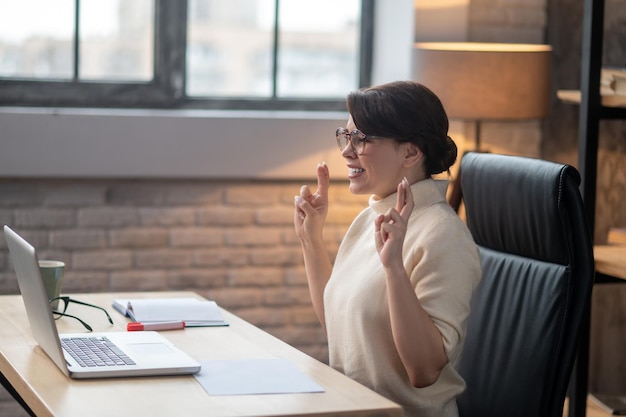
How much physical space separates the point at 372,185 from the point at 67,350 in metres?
0.71

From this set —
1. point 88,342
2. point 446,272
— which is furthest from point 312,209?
point 88,342

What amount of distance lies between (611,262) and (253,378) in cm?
144

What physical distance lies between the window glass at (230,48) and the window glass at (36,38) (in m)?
0.45

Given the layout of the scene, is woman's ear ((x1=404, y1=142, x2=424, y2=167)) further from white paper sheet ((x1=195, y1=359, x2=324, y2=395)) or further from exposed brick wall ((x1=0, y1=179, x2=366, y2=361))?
exposed brick wall ((x1=0, y1=179, x2=366, y2=361))

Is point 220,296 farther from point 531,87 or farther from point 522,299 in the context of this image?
point 522,299

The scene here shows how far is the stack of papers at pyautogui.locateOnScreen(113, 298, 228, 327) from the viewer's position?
245 centimetres

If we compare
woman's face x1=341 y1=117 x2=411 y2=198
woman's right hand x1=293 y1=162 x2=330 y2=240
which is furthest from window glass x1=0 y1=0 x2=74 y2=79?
woman's face x1=341 y1=117 x2=411 y2=198

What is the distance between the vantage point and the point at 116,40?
3961 mm

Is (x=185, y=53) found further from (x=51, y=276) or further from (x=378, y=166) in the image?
(x=378, y=166)

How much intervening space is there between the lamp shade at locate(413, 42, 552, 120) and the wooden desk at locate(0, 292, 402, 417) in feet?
5.29

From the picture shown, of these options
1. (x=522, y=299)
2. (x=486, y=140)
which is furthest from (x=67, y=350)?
(x=486, y=140)

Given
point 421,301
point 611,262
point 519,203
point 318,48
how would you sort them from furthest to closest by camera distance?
point 318,48, point 611,262, point 519,203, point 421,301

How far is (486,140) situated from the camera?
4109mm

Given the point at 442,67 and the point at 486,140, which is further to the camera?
the point at 486,140
